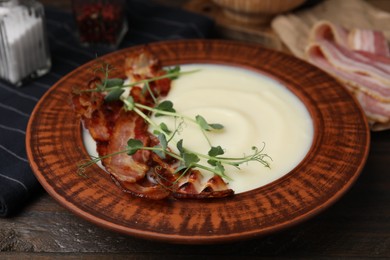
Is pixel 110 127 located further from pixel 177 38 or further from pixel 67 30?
pixel 67 30

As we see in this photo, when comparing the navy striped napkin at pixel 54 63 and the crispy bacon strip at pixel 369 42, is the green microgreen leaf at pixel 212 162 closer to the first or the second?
the navy striped napkin at pixel 54 63

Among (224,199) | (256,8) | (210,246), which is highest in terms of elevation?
(256,8)

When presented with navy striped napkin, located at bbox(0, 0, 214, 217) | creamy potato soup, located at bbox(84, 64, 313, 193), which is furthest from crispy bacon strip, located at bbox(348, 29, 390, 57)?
navy striped napkin, located at bbox(0, 0, 214, 217)

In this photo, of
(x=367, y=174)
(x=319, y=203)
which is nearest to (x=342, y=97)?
(x=367, y=174)

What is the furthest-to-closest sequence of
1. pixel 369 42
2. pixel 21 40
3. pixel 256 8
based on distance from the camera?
pixel 256 8, pixel 369 42, pixel 21 40

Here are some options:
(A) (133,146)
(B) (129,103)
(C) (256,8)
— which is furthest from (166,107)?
(C) (256,8)

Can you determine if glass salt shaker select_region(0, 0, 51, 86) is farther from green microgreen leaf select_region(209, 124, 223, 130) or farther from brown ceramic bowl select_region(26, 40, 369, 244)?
green microgreen leaf select_region(209, 124, 223, 130)

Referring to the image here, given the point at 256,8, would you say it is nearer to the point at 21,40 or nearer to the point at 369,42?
the point at 369,42
